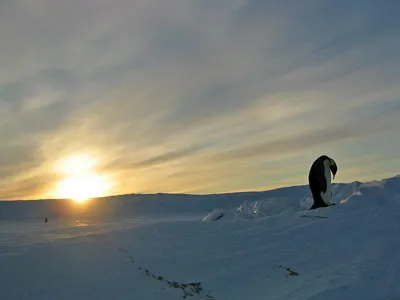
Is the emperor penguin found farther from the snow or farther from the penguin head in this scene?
the snow

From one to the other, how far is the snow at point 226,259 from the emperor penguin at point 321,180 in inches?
98.0

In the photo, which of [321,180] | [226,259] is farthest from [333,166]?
[226,259]

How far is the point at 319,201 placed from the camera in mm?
10773

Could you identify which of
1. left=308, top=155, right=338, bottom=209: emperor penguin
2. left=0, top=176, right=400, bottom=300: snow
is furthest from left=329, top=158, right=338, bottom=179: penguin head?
left=0, top=176, right=400, bottom=300: snow

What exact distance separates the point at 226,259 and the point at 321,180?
515 centimetres

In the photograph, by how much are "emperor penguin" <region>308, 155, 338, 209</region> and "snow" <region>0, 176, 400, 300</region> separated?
8.17 feet

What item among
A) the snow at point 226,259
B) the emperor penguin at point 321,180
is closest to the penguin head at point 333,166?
the emperor penguin at point 321,180

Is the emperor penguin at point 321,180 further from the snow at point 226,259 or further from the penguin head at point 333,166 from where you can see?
the snow at point 226,259

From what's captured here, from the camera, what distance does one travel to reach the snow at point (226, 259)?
5438 millimetres

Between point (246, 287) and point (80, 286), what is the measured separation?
2.04 m

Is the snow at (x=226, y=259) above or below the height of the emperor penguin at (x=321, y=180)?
below

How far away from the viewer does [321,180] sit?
10.8 metres

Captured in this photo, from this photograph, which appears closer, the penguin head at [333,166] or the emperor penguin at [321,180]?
the emperor penguin at [321,180]

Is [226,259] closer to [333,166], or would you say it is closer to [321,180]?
[321,180]
